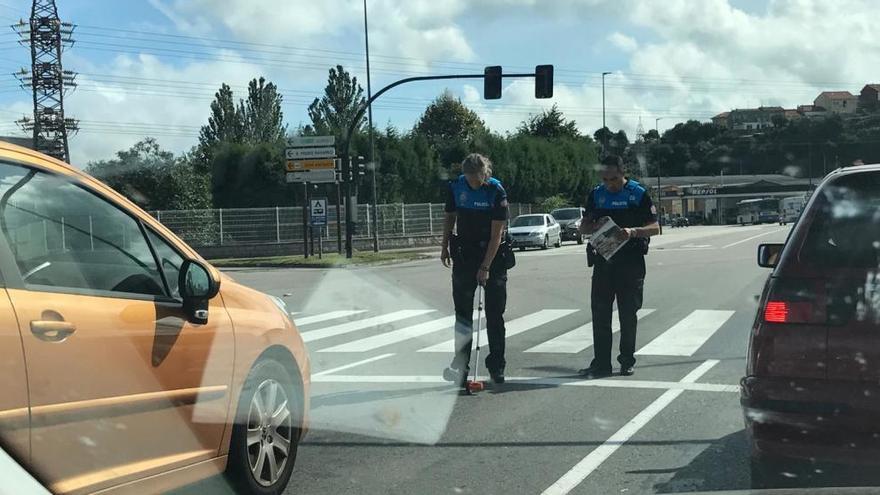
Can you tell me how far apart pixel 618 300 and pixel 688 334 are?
2839mm

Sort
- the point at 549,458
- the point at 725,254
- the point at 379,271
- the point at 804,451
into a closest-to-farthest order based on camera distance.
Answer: the point at 804,451, the point at 549,458, the point at 379,271, the point at 725,254

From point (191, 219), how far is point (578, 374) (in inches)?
1051

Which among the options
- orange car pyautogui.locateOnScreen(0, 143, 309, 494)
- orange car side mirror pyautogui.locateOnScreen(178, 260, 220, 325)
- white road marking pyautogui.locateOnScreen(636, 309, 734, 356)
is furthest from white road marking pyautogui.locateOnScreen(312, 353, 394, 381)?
orange car side mirror pyautogui.locateOnScreen(178, 260, 220, 325)

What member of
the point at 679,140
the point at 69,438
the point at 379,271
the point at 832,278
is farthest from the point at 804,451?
the point at 679,140

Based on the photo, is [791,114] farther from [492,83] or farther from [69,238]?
[69,238]

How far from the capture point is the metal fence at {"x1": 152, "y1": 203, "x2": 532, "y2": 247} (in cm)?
3183

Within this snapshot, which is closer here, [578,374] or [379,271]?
[578,374]

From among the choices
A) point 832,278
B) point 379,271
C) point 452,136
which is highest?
point 452,136

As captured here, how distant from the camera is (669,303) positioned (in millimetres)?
12781

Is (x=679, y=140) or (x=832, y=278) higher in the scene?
(x=679, y=140)

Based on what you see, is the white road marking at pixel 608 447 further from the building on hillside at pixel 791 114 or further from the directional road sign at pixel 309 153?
the building on hillside at pixel 791 114

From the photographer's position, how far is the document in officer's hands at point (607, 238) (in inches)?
271

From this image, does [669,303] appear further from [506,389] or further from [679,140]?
[679,140]

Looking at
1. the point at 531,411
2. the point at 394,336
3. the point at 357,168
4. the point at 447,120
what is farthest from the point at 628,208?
the point at 447,120
